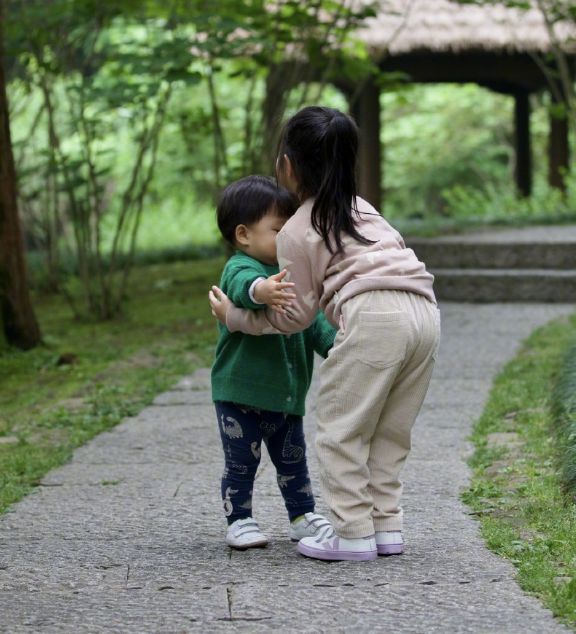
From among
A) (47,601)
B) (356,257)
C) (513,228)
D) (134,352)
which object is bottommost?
(513,228)

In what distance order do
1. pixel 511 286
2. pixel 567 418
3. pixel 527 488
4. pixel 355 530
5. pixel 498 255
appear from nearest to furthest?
pixel 355 530 < pixel 527 488 < pixel 567 418 < pixel 511 286 < pixel 498 255

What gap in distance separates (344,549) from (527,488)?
39.6 inches

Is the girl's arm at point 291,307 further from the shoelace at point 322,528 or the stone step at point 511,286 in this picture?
the stone step at point 511,286

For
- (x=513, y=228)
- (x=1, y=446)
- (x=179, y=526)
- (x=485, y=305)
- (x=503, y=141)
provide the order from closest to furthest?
(x=179, y=526), (x=1, y=446), (x=485, y=305), (x=513, y=228), (x=503, y=141)

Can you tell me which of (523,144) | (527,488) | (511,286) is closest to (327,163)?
(527,488)

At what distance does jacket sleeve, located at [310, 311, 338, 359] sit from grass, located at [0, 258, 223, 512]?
1.40 metres

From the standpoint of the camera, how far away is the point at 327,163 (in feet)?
11.0

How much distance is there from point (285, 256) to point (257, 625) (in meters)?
1.06

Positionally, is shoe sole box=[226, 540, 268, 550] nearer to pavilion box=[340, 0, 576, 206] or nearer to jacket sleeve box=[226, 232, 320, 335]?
jacket sleeve box=[226, 232, 320, 335]

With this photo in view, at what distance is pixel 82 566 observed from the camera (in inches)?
134

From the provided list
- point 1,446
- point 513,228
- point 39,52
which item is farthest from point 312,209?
point 513,228

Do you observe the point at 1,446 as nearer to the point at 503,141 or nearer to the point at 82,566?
the point at 82,566

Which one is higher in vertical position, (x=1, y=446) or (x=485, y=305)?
(x=1, y=446)

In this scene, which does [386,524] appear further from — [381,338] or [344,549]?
[381,338]
